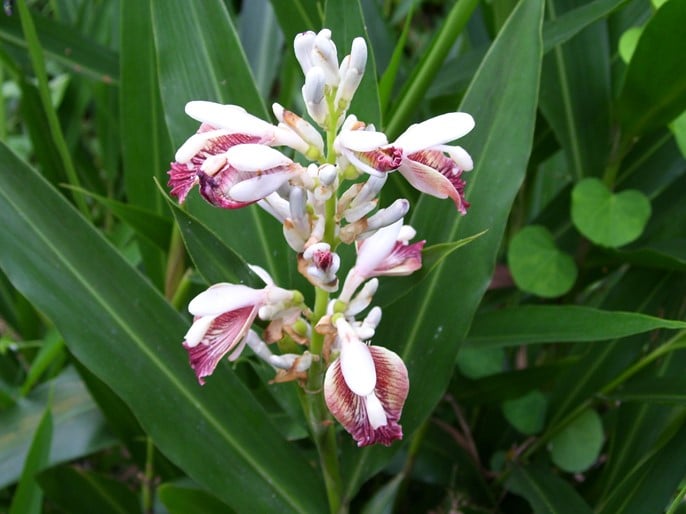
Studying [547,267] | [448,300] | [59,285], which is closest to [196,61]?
[59,285]

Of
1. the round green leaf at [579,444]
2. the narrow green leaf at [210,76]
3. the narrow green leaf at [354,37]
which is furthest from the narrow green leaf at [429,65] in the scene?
the round green leaf at [579,444]

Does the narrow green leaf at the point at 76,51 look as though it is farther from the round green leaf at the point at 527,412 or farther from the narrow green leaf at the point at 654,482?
the narrow green leaf at the point at 654,482

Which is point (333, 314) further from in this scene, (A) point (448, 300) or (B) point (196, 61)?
(B) point (196, 61)

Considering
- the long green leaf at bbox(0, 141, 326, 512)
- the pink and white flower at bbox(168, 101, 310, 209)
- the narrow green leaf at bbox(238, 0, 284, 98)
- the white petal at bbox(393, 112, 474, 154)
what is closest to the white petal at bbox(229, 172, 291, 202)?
the pink and white flower at bbox(168, 101, 310, 209)

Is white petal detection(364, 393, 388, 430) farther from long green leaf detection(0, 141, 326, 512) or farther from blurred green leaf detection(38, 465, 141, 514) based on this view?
blurred green leaf detection(38, 465, 141, 514)

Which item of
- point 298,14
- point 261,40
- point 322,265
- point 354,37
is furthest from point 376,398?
point 261,40

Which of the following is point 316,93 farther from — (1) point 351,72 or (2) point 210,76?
(2) point 210,76
